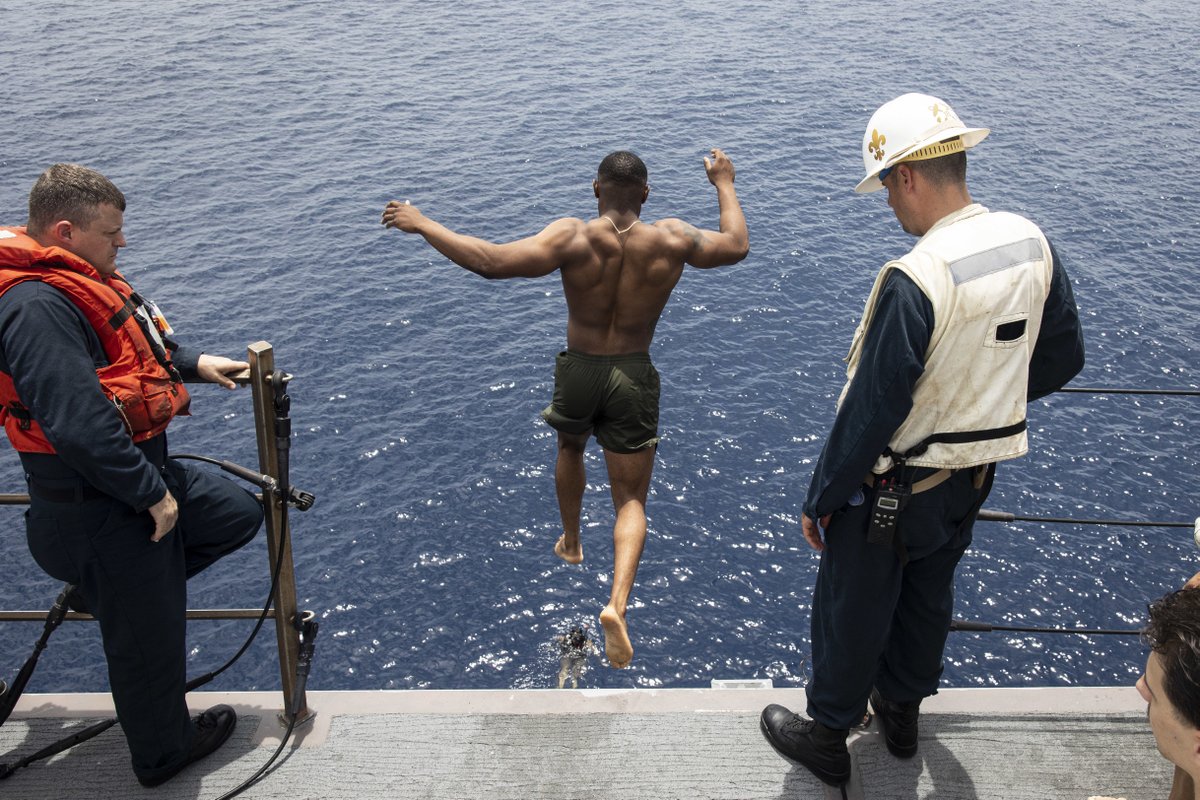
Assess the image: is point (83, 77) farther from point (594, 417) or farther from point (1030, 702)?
point (1030, 702)

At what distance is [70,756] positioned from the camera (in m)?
5.43

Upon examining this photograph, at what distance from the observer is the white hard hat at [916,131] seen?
15.1 feet

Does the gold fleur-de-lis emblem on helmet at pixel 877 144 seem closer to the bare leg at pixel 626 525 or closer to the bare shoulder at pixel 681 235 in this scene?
the bare shoulder at pixel 681 235

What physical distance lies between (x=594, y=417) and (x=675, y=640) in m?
9.49

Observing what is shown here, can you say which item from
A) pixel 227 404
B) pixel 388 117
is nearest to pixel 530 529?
pixel 227 404

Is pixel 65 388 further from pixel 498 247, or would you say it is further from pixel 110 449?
pixel 498 247

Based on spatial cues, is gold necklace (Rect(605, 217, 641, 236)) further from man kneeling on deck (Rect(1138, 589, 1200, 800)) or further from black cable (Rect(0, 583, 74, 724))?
man kneeling on deck (Rect(1138, 589, 1200, 800))

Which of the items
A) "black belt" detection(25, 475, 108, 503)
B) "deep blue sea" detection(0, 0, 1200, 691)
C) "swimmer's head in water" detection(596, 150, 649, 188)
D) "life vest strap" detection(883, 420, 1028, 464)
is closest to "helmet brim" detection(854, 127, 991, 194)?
"life vest strap" detection(883, 420, 1028, 464)

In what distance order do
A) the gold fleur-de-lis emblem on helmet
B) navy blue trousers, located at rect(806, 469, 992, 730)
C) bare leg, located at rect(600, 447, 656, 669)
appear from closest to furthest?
the gold fleur-de-lis emblem on helmet < navy blue trousers, located at rect(806, 469, 992, 730) < bare leg, located at rect(600, 447, 656, 669)

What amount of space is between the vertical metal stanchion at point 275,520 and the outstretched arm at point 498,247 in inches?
39.8

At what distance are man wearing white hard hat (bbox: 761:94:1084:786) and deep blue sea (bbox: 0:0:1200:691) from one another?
3293 millimetres

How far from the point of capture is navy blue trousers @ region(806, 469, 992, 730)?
4.89 meters

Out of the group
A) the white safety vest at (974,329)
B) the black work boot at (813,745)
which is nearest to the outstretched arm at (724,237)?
the white safety vest at (974,329)

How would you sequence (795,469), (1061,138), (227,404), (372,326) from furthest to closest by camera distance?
1. (1061,138)
2. (372,326)
3. (227,404)
4. (795,469)
